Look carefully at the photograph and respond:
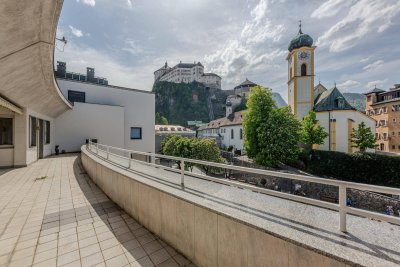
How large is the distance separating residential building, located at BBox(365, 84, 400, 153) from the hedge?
19914 millimetres

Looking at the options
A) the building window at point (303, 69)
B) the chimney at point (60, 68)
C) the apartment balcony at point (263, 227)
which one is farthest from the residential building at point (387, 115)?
the chimney at point (60, 68)

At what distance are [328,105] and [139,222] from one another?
35101mm

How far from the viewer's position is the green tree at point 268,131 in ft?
65.5

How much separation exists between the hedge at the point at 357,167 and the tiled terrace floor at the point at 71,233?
2435cm

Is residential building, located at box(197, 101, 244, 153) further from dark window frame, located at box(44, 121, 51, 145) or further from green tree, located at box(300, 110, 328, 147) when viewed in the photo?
dark window frame, located at box(44, 121, 51, 145)

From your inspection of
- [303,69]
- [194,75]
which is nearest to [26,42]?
[303,69]

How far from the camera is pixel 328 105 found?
98.3ft

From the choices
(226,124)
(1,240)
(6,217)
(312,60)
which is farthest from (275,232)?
(226,124)

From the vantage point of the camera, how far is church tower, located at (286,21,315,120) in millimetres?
31547

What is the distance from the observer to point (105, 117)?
17.1 meters

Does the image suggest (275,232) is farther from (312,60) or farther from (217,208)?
(312,60)

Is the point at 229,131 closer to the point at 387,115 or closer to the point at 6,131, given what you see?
the point at 387,115

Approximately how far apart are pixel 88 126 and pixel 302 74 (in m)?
33.7

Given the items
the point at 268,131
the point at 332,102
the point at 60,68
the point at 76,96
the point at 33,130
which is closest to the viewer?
the point at 33,130
